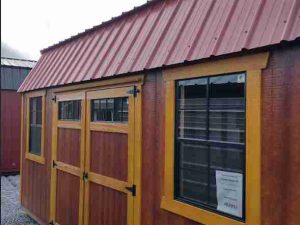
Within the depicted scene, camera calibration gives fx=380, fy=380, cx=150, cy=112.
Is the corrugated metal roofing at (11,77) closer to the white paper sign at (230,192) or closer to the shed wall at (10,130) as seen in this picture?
the shed wall at (10,130)

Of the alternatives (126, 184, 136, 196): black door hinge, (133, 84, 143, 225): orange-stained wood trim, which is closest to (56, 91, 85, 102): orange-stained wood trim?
(133, 84, 143, 225): orange-stained wood trim

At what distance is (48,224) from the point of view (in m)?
7.57

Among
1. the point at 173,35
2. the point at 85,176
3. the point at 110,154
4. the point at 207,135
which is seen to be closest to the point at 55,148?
the point at 85,176

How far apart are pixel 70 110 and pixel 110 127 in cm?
165

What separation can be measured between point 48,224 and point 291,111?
19.5 ft

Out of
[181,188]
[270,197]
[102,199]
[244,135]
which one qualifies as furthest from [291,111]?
[102,199]

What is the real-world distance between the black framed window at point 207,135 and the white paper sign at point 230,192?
0.04 metres

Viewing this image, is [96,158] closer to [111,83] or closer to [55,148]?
[111,83]

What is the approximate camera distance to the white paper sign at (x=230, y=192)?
3.48m

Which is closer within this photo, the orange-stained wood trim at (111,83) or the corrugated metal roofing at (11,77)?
the orange-stained wood trim at (111,83)

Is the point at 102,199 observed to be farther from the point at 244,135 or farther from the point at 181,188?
the point at 244,135

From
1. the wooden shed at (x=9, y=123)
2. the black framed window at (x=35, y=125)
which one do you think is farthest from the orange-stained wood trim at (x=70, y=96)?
the wooden shed at (x=9, y=123)

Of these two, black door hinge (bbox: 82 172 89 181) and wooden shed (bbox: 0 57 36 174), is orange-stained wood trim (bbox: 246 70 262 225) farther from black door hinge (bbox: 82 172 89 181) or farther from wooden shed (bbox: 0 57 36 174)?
wooden shed (bbox: 0 57 36 174)

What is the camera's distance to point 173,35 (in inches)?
177
